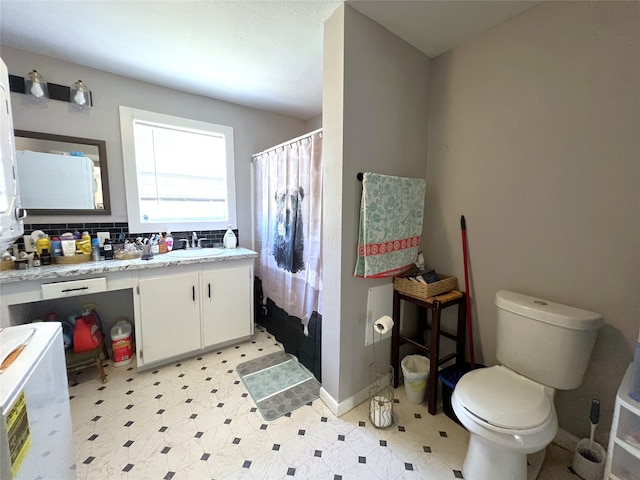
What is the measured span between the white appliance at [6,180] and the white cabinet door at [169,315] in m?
0.88

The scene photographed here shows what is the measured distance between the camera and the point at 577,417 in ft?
4.51

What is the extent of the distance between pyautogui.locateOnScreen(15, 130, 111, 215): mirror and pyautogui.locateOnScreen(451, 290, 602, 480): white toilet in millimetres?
2944

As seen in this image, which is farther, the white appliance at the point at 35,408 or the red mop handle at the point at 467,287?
the red mop handle at the point at 467,287

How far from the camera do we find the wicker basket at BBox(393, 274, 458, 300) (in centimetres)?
163

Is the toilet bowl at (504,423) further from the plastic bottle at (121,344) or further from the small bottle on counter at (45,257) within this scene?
the small bottle on counter at (45,257)

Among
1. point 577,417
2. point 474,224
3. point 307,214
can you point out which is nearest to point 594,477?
point 577,417

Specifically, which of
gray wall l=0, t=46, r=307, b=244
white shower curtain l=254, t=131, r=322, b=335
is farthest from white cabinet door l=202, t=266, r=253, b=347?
gray wall l=0, t=46, r=307, b=244

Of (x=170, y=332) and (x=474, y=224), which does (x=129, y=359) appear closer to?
(x=170, y=332)

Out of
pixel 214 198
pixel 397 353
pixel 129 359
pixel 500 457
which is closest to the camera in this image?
pixel 500 457

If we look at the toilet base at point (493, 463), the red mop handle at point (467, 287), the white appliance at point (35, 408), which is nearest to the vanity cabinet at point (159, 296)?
the white appliance at point (35, 408)

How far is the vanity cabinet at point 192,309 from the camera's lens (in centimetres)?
197

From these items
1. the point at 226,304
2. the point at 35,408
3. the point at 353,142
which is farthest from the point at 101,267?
the point at 353,142

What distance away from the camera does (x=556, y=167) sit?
1381 mm

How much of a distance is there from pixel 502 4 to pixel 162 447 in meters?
3.10
